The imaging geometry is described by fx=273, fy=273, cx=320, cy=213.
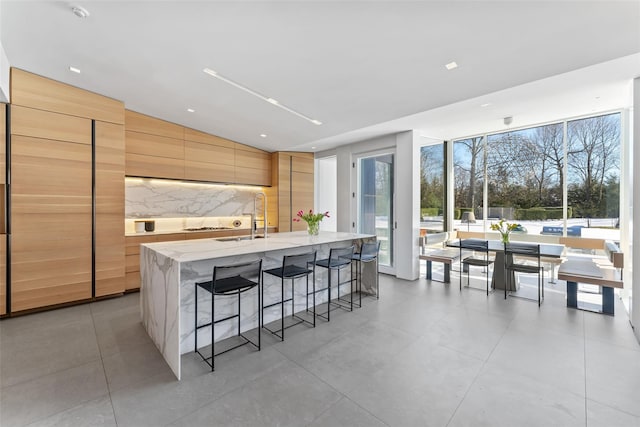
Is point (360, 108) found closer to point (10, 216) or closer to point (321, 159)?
point (321, 159)

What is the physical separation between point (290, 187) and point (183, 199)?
8.03 ft

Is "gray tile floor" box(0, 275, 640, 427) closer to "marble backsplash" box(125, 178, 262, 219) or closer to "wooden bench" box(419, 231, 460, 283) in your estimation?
"wooden bench" box(419, 231, 460, 283)

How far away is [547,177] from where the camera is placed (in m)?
5.31

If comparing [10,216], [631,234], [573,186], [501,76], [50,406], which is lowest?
[50,406]

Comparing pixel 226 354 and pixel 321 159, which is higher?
pixel 321 159

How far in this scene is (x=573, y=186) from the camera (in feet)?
16.4

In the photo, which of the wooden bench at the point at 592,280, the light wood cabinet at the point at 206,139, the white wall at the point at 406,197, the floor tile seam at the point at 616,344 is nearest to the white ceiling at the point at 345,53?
the white wall at the point at 406,197

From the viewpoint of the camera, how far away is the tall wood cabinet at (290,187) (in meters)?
6.70

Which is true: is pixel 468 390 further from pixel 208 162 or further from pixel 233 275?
pixel 208 162

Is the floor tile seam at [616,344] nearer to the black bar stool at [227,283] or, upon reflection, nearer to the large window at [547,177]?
the large window at [547,177]

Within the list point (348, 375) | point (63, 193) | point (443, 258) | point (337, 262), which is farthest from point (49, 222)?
point (443, 258)

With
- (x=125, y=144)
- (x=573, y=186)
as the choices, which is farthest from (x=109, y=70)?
(x=573, y=186)

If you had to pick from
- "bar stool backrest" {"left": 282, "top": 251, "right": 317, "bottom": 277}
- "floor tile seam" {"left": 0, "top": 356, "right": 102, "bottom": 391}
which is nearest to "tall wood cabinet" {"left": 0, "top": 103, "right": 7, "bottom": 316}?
"floor tile seam" {"left": 0, "top": 356, "right": 102, "bottom": 391}

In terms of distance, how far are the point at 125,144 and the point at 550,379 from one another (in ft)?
20.1
